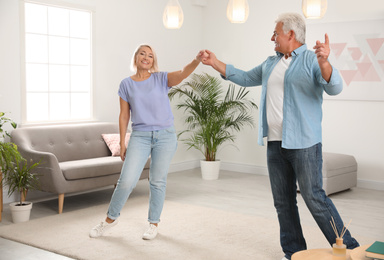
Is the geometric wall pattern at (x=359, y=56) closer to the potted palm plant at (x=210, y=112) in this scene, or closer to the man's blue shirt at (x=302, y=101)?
the potted palm plant at (x=210, y=112)

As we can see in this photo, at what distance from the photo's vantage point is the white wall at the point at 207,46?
205 inches

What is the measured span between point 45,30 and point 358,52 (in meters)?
3.72

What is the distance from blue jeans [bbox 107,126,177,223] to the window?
2.07m

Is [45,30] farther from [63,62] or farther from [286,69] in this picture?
[286,69]

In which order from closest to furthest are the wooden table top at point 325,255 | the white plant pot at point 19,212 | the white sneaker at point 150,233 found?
the wooden table top at point 325,255, the white sneaker at point 150,233, the white plant pot at point 19,212

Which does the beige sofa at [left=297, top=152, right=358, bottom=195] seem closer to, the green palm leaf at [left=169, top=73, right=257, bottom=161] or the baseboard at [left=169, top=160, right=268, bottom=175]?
the baseboard at [left=169, top=160, right=268, bottom=175]

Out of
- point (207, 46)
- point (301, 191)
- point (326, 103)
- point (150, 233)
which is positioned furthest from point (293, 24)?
point (207, 46)

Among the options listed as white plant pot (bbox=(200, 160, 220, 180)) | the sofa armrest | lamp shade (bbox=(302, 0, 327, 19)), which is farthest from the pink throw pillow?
lamp shade (bbox=(302, 0, 327, 19))

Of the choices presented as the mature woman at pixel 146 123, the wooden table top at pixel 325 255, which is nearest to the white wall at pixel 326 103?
the mature woman at pixel 146 123

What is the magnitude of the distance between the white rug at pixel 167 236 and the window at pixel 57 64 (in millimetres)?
1470

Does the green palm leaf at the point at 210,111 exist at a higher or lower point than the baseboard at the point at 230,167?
higher

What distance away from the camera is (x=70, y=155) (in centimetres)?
535

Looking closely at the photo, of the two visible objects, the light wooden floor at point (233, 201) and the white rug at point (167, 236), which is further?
the light wooden floor at point (233, 201)

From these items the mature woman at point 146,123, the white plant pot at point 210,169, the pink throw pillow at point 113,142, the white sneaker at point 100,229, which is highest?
the mature woman at point 146,123
